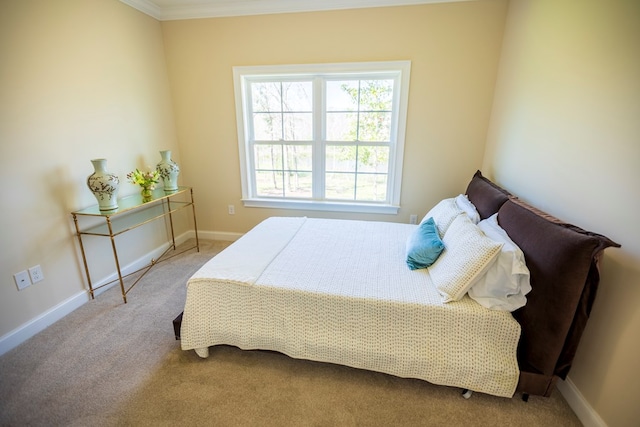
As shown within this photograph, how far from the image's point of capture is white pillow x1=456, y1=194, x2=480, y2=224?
1.87 metres

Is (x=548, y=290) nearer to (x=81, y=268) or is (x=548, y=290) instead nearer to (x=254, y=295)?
(x=254, y=295)

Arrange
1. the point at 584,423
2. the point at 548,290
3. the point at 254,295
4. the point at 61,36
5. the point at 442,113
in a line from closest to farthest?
the point at 548,290, the point at 584,423, the point at 254,295, the point at 61,36, the point at 442,113

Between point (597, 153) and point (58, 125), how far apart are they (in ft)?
11.0

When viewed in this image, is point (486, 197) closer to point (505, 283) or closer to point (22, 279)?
point (505, 283)

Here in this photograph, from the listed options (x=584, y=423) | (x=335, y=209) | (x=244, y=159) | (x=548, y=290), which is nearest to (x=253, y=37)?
(x=244, y=159)

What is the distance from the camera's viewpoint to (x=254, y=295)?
62.2 inches

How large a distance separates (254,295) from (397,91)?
93.0 inches

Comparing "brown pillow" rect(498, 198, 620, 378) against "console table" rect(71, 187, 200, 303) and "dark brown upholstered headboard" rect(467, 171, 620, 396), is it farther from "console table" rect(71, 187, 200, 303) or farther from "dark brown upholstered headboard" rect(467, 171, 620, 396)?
"console table" rect(71, 187, 200, 303)

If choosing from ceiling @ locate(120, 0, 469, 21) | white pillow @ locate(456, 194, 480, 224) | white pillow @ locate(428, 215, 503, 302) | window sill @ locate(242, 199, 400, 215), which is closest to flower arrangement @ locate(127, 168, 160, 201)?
window sill @ locate(242, 199, 400, 215)

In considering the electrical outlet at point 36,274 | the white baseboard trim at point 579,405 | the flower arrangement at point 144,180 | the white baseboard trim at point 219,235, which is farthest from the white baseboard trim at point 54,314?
the white baseboard trim at point 579,405

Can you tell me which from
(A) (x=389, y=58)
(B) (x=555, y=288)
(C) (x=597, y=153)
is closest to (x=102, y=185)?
(A) (x=389, y=58)

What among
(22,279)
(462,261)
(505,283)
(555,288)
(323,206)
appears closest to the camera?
(555,288)

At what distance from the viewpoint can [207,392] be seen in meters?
1.51

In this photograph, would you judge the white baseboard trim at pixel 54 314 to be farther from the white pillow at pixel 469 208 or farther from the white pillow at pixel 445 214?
the white pillow at pixel 469 208
